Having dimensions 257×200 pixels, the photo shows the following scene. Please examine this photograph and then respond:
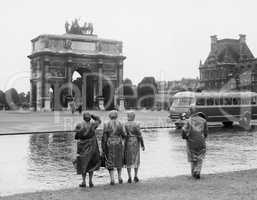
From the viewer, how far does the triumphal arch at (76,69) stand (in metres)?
69.9

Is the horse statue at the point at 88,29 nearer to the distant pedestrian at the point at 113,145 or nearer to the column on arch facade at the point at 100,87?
the column on arch facade at the point at 100,87

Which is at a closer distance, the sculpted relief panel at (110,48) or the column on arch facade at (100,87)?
the column on arch facade at (100,87)

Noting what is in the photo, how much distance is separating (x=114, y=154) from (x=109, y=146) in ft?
0.64

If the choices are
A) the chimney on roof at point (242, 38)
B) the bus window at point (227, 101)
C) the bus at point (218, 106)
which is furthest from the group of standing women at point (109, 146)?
the chimney on roof at point (242, 38)

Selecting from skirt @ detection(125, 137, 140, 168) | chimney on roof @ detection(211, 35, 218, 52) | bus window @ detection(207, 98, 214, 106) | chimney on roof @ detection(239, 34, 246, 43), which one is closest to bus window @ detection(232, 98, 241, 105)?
bus window @ detection(207, 98, 214, 106)

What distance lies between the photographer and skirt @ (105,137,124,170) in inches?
386

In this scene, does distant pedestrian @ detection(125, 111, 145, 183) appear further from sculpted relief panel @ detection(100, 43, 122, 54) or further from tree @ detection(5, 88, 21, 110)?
tree @ detection(5, 88, 21, 110)

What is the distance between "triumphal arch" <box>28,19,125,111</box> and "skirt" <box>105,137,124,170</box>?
60.1 meters

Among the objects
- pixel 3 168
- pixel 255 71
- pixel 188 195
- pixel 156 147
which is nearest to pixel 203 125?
pixel 188 195

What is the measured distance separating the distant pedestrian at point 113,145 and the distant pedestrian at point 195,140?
1.70 m

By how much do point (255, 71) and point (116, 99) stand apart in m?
24.7

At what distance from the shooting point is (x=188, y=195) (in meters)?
8.36

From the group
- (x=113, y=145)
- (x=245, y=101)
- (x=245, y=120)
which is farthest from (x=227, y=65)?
(x=113, y=145)

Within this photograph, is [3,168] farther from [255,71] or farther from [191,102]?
[255,71]
